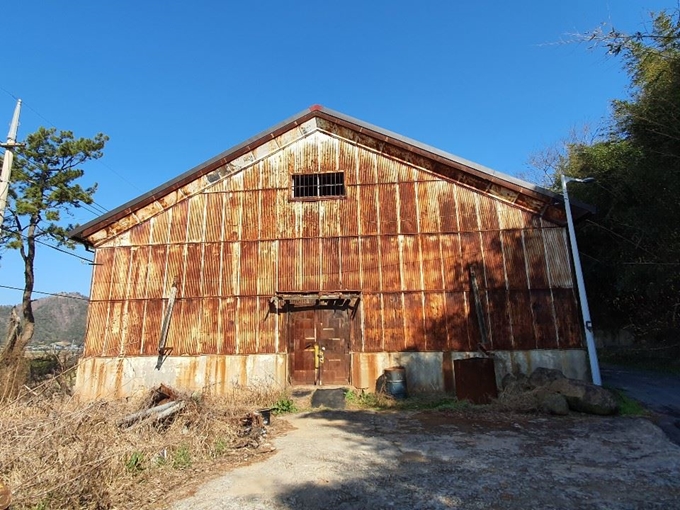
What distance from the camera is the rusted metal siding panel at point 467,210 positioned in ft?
42.5

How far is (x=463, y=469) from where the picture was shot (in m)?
5.89

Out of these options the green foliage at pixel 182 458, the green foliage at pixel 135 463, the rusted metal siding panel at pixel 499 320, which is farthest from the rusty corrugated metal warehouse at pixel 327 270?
the green foliage at pixel 135 463

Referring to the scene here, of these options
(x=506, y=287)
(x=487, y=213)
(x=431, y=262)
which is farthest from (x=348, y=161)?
(x=506, y=287)

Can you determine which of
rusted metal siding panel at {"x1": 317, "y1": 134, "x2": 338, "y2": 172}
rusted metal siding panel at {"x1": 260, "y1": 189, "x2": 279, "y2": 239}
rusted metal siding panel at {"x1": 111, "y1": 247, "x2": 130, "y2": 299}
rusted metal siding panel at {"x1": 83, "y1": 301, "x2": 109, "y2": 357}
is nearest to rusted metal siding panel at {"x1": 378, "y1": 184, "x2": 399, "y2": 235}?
rusted metal siding panel at {"x1": 317, "y1": 134, "x2": 338, "y2": 172}

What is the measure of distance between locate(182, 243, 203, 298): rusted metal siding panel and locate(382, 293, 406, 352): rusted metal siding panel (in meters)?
6.03

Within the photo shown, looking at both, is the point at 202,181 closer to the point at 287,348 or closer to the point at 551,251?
the point at 287,348

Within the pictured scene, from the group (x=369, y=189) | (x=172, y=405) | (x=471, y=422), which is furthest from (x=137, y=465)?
(x=369, y=189)

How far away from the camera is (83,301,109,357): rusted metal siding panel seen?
13.1 meters

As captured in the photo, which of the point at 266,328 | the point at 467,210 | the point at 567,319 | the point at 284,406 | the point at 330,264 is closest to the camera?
A: the point at 284,406

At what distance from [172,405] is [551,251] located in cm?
1114

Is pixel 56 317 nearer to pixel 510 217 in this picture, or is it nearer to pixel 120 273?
pixel 120 273

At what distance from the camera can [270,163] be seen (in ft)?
46.9

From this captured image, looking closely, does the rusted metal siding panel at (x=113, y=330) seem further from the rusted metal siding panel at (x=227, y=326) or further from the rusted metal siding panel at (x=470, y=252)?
the rusted metal siding panel at (x=470, y=252)

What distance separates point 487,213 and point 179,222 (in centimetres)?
1030
